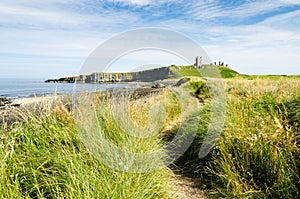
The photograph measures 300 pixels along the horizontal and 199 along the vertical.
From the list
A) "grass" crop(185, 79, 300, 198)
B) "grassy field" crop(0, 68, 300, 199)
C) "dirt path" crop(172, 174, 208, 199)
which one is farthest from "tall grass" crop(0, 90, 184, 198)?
"grass" crop(185, 79, 300, 198)

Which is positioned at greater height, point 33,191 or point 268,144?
point 268,144

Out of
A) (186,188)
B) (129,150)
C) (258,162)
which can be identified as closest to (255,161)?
(258,162)

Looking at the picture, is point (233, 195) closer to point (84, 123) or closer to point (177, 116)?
point (84, 123)

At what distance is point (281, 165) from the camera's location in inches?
142

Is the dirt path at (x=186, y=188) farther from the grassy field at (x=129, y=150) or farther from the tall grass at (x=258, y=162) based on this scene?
the tall grass at (x=258, y=162)

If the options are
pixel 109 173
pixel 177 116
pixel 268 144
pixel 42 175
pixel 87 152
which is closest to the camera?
pixel 42 175

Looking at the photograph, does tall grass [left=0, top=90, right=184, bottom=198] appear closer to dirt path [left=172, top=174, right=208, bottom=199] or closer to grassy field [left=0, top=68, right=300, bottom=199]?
grassy field [left=0, top=68, right=300, bottom=199]

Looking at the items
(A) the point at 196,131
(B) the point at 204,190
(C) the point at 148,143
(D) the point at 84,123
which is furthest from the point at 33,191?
(A) the point at 196,131

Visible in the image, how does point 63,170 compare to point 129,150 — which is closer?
point 63,170

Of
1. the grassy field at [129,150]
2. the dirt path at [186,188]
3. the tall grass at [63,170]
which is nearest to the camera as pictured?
the tall grass at [63,170]

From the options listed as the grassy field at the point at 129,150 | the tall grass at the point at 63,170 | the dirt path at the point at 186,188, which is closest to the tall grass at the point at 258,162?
the grassy field at the point at 129,150

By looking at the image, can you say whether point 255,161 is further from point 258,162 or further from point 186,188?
point 186,188

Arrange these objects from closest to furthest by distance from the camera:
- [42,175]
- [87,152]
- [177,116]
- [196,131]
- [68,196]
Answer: [68,196] → [42,175] → [87,152] → [196,131] → [177,116]

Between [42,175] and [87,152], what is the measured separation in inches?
31.8
